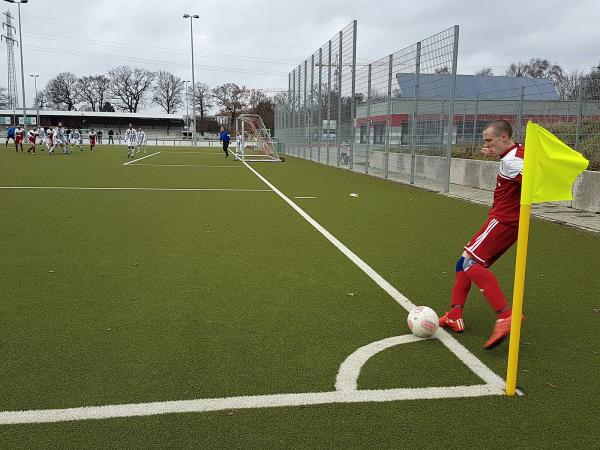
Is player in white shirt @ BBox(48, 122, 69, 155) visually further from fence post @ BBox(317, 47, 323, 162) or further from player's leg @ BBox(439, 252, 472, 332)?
player's leg @ BBox(439, 252, 472, 332)

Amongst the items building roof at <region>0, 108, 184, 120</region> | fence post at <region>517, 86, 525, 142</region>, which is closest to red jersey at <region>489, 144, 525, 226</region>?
fence post at <region>517, 86, 525, 142</region>

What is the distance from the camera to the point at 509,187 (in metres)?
3.83

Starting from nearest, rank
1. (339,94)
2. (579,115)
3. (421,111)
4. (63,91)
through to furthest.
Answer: (579,115) → (421,111) → (339,94) → (63,91)

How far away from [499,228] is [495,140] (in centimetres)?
65

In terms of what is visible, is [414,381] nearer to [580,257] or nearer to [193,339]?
[193,339]

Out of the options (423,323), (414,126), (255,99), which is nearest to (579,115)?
(414,126)

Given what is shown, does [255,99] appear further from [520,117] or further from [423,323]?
[423,323]

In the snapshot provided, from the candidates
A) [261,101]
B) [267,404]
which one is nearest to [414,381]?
[267,404]

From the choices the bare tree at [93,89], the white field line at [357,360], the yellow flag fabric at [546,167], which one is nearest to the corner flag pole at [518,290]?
the yellow flag fabric at [546,167]

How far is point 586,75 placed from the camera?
11414 mm

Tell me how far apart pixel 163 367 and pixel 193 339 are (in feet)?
1.66

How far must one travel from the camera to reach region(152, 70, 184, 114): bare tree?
106m

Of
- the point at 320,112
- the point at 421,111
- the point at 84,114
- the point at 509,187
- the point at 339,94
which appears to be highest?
the point at 84,114

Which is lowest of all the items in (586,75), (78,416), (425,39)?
(78,416)
